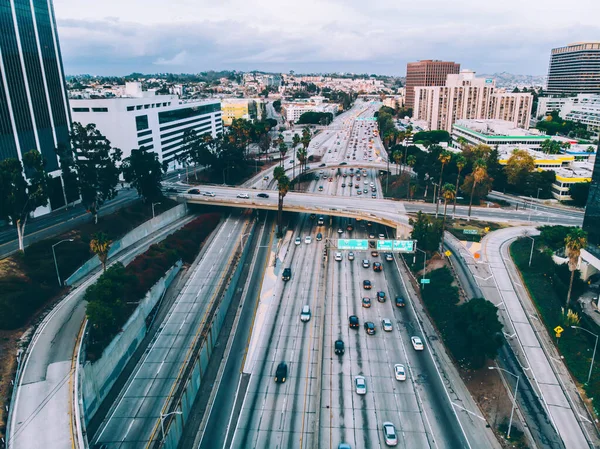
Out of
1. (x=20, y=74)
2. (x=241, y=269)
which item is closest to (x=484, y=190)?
(x=241, y=269)

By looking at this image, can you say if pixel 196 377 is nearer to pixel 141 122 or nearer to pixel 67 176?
pixel 67 176

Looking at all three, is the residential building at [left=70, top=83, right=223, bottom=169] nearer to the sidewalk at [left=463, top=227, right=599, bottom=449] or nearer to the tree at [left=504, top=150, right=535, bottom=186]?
the sidewalk at [left=463, top=227, right=599, bottom=449]

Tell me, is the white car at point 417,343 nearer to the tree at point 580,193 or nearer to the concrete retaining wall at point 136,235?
the concrete retaining wall at point 136,235

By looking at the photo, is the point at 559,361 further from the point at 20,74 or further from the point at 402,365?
the point at 20,74

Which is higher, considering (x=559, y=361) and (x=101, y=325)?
(x=101, y=325)

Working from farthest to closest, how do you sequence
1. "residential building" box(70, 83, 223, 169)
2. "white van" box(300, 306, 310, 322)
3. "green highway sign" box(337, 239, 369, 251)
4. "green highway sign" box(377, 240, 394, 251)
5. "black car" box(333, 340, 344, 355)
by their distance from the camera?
"residential building" box(70, 83, 223, 169)
"green highway sign" box(377, 240, 394, 251)
"green highway sign" box(337, 239, 369, 251)
"white van" box(300, 306, 310, 322)
"black car" box(333, 340, 344, 355)

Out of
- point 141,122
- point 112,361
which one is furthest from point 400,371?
point 141,122

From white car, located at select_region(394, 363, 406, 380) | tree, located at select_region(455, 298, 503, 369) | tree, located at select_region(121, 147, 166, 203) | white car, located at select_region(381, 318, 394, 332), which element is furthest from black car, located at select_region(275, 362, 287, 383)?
tree, located at select_region(121, 147, 166, 203)
